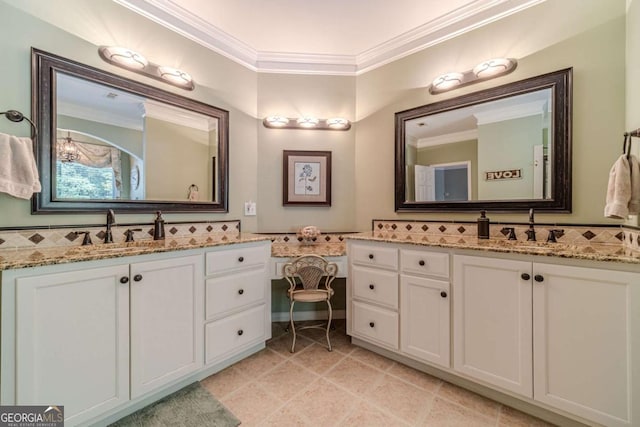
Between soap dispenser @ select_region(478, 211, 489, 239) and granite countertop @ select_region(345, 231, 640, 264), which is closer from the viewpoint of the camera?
granite countertop @ select_region(345, 231, 640, 264)

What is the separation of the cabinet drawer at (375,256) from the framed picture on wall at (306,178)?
0.77 meters

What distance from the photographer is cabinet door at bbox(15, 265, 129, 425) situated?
1140 mm

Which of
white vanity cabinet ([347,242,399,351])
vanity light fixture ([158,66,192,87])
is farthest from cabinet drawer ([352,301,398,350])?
vanity light fixture ([158,66,192,87])

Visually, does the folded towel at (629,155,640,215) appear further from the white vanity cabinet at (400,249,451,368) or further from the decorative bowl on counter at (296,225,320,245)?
the decorative bowl on counter at (296,225,320,245)

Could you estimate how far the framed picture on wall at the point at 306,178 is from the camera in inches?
108

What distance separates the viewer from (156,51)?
2.07 m

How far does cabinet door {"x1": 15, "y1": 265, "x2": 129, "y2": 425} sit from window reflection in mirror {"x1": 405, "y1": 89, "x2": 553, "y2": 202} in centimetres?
240

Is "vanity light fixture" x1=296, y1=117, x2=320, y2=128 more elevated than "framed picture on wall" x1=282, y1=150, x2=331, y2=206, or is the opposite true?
"vanity light fixture" x1=296, y1=117, x2=320, y2=128

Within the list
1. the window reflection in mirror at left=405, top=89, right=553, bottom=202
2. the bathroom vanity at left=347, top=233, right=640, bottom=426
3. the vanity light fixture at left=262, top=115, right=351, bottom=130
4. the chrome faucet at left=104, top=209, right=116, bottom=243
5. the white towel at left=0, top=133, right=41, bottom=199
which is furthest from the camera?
the vanity light fixture at left=262, top=115, right=351, bottom=130

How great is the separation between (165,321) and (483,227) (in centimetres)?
233

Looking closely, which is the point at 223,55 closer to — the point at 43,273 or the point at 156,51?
the point at 156,51

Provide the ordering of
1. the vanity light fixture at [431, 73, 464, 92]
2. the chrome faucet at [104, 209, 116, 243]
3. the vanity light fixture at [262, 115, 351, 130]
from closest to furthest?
the chrome faucet at [104, 209, 116, 243] → the vanity light fixture at [431, 73, 464, 92] → the vanity light fixture at [262, 115, 351, 130]

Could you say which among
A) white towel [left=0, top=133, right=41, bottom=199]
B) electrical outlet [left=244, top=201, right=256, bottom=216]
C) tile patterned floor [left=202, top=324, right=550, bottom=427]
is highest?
white towel [left=0, top=133, right=41, bottom=199]

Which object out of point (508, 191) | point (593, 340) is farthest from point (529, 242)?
point (593, 340)
